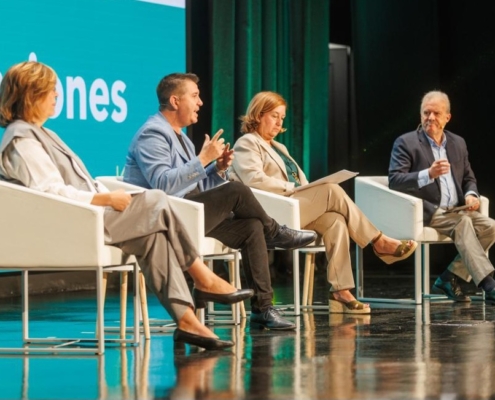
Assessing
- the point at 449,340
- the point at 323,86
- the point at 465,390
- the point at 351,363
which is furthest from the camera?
the point at 323,86

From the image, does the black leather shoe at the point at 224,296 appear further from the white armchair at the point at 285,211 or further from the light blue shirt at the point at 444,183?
the light blue shirt at the point at 444,183

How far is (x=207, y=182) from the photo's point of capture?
487 cm

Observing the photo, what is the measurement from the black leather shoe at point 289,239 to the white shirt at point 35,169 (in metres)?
1.17

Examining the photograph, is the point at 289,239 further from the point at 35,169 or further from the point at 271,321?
the point at 35,169

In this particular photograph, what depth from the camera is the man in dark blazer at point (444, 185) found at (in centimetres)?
593

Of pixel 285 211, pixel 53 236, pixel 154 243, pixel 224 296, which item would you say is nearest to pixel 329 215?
pixel 285 211

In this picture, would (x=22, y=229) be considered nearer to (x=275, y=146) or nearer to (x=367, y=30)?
(x=275, y=146)

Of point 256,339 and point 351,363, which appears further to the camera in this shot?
point 256,339

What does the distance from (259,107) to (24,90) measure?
1.77 meters

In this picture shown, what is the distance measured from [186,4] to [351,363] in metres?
4.19

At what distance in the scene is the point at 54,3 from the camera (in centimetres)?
625

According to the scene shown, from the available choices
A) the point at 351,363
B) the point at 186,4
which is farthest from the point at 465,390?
the point at 186,4

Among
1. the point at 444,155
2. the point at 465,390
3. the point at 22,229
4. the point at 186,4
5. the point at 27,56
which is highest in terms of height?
the point at 186,4

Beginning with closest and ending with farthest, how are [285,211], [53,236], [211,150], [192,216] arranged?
[53,236] < [192,216] < [211,150] < [285,211]
